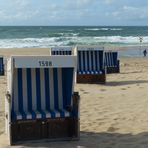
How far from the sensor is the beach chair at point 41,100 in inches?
240

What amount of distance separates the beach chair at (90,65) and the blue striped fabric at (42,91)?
6271 mm

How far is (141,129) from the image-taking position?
6.95 m

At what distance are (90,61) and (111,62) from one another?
12.5 feet

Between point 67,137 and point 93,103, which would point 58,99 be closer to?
point 67,137

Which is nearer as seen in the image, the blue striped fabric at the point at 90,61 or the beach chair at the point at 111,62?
the blue striped fabric at the point at 90,61

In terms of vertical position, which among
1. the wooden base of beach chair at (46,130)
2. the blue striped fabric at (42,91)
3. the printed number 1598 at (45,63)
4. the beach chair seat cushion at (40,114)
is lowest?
the wooden base of beach chair at (46,130)

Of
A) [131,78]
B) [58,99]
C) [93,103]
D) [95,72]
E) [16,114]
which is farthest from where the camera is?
[131,78]

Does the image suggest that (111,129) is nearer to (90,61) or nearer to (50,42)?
(90,61)

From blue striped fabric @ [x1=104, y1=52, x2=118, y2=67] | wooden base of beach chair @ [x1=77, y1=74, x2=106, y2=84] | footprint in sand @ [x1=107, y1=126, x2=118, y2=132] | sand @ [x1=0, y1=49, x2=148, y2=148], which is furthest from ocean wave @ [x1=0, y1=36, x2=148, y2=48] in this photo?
footprint in sand @ [x1=107, y1=126, x2=118, y2=132]

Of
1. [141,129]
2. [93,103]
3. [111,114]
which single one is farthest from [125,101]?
[141,129]

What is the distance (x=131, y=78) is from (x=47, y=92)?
7979mm

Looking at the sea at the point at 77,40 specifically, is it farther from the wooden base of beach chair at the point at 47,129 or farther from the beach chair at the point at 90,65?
the wooden base of beach chair at the point at 47,129

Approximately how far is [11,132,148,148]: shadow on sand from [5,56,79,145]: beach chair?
13cm

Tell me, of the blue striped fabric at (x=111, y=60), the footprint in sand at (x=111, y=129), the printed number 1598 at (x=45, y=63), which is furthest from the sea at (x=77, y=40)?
the printed number 1598 at (x=45, y=63)
